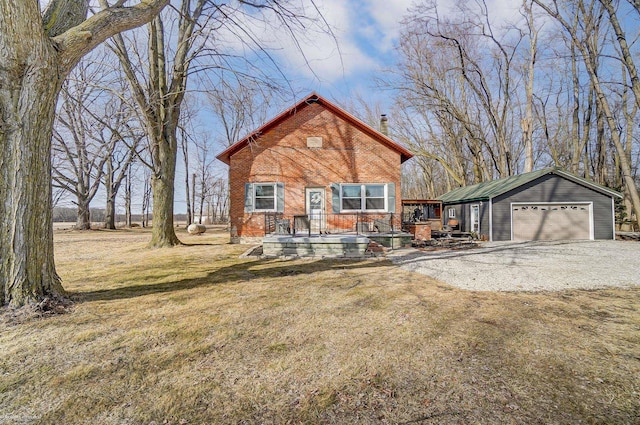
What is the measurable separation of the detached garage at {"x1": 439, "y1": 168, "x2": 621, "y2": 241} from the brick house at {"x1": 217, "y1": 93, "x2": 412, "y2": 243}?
5753 millimetres

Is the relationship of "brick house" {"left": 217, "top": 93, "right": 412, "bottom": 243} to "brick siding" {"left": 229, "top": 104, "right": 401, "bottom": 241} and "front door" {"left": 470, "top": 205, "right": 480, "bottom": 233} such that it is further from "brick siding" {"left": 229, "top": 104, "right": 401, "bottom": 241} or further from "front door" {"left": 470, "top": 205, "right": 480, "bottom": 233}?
"front door" {"left": 470, "top": 205, "right": 480, "bottom": 233}

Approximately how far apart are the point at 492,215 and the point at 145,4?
16039 millimetres

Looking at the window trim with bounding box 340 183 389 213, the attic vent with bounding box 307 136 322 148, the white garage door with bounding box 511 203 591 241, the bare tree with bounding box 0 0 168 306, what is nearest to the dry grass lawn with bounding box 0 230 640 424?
the bare tree with bounding box 0 0 168 306

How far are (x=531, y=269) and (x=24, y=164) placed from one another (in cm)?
1023

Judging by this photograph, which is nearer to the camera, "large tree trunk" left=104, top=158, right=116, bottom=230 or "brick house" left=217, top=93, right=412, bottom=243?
"brick house" left=217, top=93, right=412, bottom=243

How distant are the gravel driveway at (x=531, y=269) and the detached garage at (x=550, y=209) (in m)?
4.29

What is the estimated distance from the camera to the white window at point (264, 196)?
534 inches

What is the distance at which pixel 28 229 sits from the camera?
3977 millimetres

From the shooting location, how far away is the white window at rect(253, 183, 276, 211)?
44.5 feet

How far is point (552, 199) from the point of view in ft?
48.6

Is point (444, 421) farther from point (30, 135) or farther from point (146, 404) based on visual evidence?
point (30, 135)

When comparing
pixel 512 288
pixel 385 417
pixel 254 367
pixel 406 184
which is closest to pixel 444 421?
pixel 385 417

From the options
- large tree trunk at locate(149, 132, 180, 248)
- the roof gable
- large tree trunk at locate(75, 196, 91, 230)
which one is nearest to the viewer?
large tree trunk at locate(149, 132, 180, 248)

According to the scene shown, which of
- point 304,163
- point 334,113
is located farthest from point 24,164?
point 334,113
